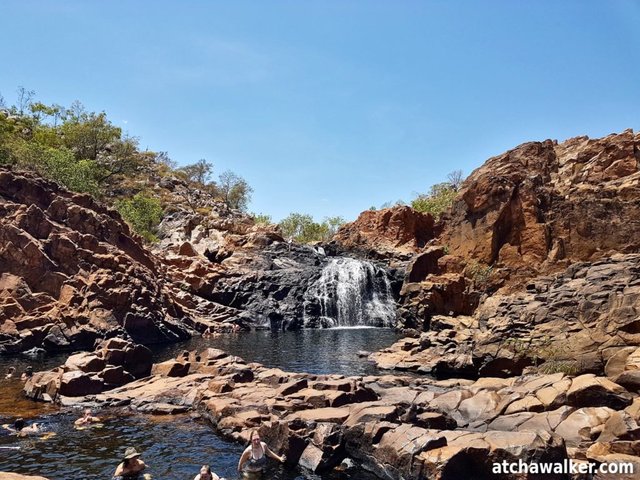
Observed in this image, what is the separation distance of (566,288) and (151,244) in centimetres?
6810

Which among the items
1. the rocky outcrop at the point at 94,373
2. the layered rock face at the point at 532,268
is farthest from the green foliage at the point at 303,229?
the rocky outcrop at the point at 94,373

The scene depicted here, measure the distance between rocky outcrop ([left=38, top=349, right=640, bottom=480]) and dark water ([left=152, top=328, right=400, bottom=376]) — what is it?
8.70m

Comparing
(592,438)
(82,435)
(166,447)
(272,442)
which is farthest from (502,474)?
(82,435)

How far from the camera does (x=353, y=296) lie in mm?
63781

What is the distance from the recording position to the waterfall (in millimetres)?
61406

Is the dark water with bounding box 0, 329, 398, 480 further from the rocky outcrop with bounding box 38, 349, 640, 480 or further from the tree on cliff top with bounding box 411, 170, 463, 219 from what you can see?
the tree on cliff top with bounding box 411, 170, 463, 219

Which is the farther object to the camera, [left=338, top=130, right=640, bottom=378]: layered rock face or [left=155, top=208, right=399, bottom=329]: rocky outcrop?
[left=155, top=208, right=399, bottom=329]: rocky outcrop

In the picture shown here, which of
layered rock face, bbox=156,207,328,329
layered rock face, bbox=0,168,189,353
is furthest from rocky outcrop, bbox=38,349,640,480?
layered rock face, bbox=156,207,328,329

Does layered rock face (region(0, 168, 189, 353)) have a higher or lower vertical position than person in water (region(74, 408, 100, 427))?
higher

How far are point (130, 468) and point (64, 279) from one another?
112ft

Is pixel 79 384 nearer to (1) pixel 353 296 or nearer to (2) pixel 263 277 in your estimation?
(2) pixel 263 277

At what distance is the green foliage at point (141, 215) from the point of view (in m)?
82.4

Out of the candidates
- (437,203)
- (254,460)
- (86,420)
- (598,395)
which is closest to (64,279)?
(86,420)

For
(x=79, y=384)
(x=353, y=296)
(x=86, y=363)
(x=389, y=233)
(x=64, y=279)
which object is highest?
(x=389, y=233)
